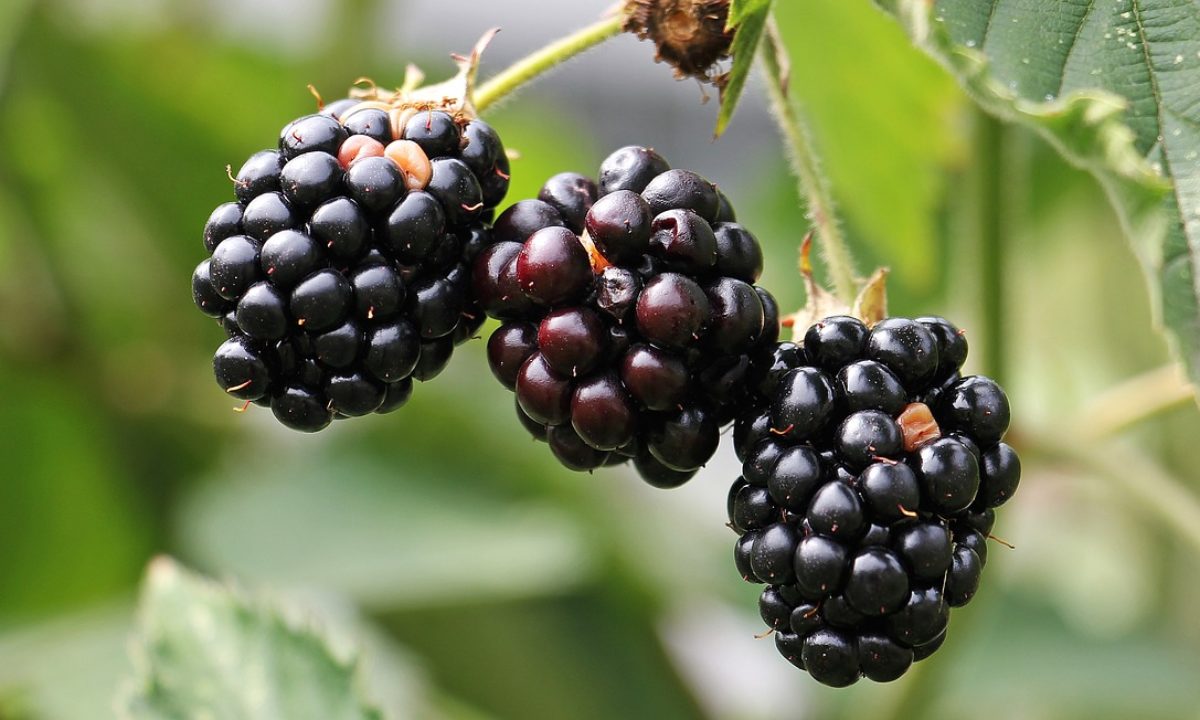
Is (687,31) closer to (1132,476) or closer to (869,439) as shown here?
(869,439)

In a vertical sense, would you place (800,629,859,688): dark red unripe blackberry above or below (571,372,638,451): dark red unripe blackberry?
below

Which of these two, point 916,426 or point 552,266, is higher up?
point 552,266

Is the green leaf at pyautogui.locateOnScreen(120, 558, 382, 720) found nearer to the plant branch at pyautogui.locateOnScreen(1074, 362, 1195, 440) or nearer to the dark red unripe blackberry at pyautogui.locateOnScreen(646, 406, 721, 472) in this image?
the dark red unripe blackberry at pyautogui.locateOnScreen(646, 406, 721, 472)

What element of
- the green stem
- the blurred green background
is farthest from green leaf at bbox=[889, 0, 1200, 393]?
the blurred green background

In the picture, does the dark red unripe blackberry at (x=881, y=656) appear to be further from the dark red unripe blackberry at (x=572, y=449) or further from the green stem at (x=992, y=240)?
the green stem at (x=992, y=240)

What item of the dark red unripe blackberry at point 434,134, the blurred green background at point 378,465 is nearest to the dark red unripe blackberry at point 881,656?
the dark red unripe blackberry at point 434,134

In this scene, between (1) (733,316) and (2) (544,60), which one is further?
(2) (544,60)

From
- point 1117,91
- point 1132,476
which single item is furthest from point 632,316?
point 1132,476
